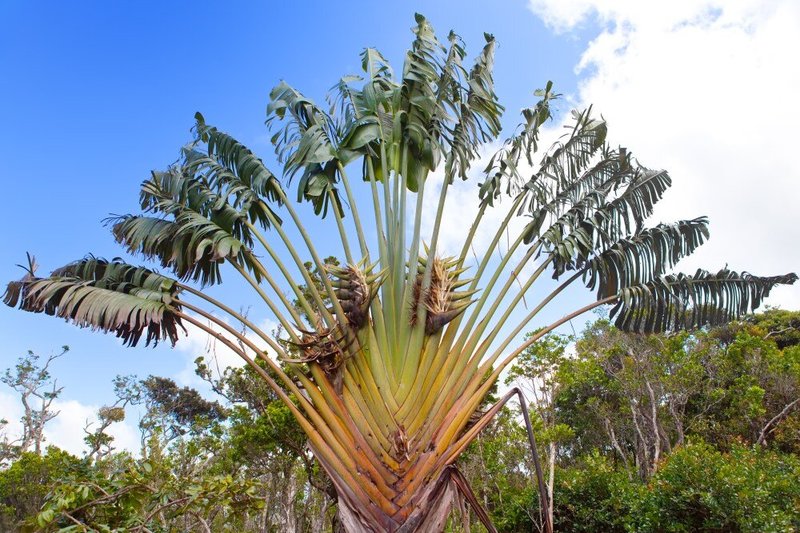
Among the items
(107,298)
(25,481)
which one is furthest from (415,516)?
(25,481)

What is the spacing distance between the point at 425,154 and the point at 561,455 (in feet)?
64.7

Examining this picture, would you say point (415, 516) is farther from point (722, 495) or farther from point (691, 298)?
point (722, 495)

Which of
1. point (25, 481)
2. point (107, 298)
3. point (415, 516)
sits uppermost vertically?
point (25, 481)

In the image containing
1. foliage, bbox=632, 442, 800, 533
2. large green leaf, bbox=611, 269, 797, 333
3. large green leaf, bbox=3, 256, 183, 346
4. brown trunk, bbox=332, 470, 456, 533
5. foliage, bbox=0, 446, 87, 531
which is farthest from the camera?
foliage, bbox=0, 446, 87, 531

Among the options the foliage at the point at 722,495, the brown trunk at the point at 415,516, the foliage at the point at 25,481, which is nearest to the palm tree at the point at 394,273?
the brown trunk at the point at 415,516

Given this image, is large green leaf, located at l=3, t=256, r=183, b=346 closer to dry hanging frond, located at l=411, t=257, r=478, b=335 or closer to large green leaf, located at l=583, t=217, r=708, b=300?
dry hanging frond, located at l=411, t=257, r=478, b=335

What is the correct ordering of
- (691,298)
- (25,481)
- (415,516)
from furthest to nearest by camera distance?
1. (25,481)
2. (691,298)
3. (415,516)

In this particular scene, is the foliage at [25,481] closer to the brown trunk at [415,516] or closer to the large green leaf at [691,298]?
the brown trunk at [415,516]

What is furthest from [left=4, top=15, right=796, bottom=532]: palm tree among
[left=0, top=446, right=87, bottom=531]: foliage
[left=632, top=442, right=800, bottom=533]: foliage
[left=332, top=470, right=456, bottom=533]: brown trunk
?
[left=0, top=446, right=87, bottom=531]: foliage

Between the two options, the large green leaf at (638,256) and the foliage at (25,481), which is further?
the foliage at (25,481)

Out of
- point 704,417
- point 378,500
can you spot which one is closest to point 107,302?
point 378,500

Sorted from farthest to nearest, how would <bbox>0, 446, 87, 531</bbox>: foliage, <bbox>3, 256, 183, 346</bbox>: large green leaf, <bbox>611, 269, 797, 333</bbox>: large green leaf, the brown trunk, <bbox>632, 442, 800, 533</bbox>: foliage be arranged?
<bbox>0, 446, 87, 531</bbox>: foliage < <bbox>632, 442, 800, 533</bbox>: foliage < <bbox>611, 269, 797, 333</bbox>: large green leaf < <bbox>3, 256, 183, 346</bbox>: large green leaf < the brown trunk

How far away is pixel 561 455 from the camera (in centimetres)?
2322

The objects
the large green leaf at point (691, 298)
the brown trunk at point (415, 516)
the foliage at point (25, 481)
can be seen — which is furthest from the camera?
the foliage at point (25, 481)
